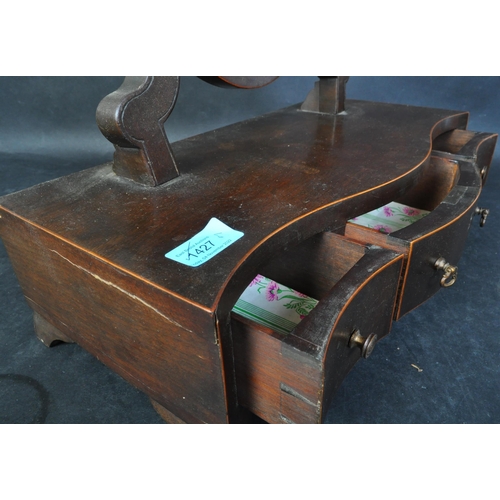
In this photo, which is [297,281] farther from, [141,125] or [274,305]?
[141,125]

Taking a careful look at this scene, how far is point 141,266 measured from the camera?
2.36ft

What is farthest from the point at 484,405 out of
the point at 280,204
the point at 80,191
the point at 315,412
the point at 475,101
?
the point at 475,101

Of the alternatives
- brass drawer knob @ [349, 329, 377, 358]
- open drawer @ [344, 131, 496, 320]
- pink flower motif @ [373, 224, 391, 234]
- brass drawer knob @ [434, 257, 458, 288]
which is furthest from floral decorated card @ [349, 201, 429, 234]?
brass drawer knob @ [349, 329, 377, 358]

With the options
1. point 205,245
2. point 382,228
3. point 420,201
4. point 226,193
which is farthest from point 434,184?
point 205,245

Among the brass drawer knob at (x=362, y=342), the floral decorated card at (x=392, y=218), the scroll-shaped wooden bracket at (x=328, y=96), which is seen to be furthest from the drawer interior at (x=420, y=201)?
the brass drawer knob at (x=362, y=342)

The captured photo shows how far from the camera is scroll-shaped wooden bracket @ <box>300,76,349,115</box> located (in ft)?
4.63

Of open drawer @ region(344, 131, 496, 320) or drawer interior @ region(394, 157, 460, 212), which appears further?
drawer interior @ region(394, 157, 460, 212)

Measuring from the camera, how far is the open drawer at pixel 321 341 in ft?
2.17

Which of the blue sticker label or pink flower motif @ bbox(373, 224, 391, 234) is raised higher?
the blue sticker label

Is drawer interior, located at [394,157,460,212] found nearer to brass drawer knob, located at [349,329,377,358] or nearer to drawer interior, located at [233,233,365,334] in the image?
drawer interior, located at [233,233,365,334]

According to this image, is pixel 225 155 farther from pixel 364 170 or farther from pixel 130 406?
pixel 130 406

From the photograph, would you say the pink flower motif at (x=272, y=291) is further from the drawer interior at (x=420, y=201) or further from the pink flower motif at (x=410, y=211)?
the pink flower motif at (x=410, y=211)

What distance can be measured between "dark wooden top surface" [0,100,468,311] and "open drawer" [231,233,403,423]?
0.34ft

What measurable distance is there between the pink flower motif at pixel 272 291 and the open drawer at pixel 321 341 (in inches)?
→ 6.3
